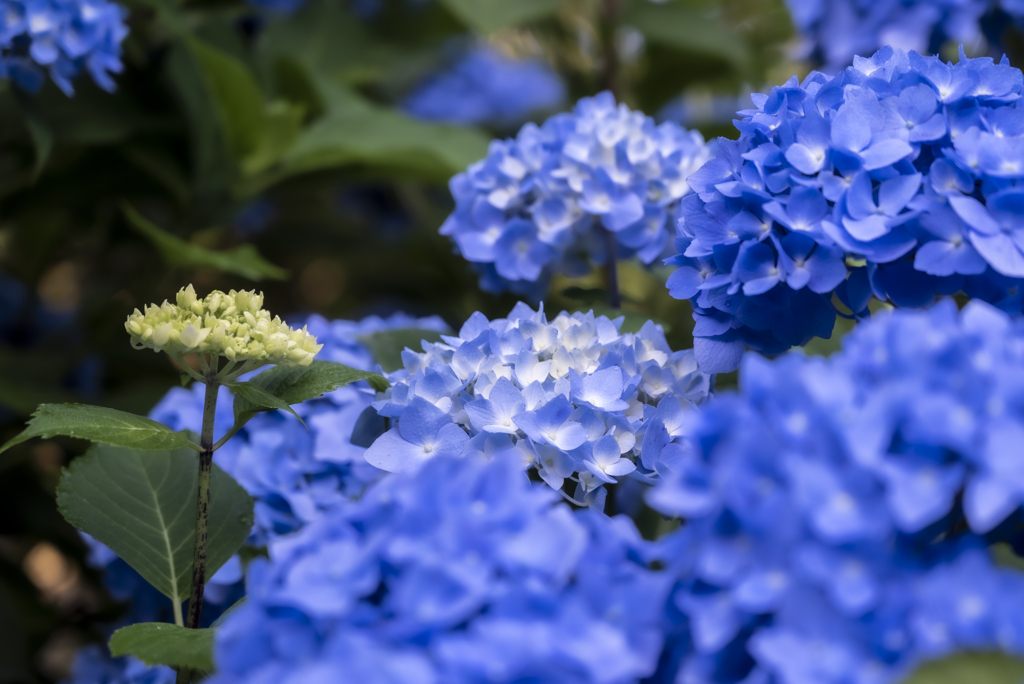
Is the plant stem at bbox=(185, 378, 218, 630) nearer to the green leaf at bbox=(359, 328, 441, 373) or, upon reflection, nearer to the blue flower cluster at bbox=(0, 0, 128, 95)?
the green leaf at bbox=(359, 328, 441, 373)

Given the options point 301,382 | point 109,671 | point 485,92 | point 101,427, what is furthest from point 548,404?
point 485,92

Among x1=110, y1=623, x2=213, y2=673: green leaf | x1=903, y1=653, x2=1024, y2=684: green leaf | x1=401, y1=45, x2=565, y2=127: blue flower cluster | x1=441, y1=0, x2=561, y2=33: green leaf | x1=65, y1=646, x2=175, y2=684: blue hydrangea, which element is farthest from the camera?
x1=401, y1=45, x2=565, y2=127: blue flower cluster

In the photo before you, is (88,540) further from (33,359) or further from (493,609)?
(493,609)

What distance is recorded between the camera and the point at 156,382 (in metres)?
1.33

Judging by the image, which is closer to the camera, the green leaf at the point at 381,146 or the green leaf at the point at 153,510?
the green leaf at the point at 153,510

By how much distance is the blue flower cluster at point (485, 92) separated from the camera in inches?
70.3

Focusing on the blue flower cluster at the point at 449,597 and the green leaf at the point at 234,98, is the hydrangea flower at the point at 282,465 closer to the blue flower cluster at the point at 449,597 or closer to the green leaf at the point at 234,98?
the blue flower cluster at the point at 449,597

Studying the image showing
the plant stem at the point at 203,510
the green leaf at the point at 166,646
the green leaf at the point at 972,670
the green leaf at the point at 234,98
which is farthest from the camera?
the green leaf at the point at 234,98

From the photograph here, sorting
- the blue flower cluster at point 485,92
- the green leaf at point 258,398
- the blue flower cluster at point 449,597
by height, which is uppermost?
the blue flower cluster at point 449,597

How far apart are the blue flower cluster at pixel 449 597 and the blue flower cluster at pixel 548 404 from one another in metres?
0.14

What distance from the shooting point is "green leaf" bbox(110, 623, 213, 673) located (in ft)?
1.52

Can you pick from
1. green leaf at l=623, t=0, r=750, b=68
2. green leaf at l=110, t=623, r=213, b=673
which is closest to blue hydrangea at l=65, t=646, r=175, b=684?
green leaf at l=110, t=623, r=213, b=673

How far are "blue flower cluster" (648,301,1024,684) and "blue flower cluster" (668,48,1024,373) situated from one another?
13cm

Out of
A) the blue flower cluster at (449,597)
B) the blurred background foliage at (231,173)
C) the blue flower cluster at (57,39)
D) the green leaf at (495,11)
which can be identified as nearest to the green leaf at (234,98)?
the blurred background foliage at (231,173)
